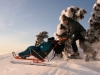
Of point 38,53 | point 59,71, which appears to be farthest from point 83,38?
point 59,71

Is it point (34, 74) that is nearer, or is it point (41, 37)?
point (34, 74)

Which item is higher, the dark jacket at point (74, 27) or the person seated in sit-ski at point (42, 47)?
the dark jacket at point (74, 27)

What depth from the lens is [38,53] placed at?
7.65m

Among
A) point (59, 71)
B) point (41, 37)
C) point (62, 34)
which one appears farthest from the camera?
point (41, 37)

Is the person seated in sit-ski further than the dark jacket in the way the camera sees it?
No

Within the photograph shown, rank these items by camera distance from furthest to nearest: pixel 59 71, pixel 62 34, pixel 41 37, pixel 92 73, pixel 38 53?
pixel 41 37 → pixel 62 34 → pixel 38 53 → pixel 59 71 → pixel 92 73

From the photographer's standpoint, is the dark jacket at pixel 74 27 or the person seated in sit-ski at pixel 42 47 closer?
the person seated in sit-ski at pixel 42 47

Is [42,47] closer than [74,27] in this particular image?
Yes

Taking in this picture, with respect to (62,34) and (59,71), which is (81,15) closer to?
(62,34)

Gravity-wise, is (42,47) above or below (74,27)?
below

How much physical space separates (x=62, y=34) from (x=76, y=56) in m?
3.96

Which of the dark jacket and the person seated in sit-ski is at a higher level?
the dark jacket

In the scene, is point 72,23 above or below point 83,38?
above

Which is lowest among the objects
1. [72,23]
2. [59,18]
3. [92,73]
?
[92,73]
